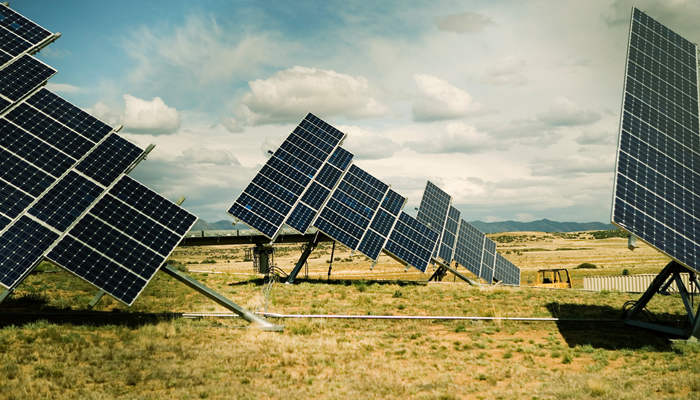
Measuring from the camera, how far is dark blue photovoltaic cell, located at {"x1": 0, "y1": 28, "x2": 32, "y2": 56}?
89.7 ft

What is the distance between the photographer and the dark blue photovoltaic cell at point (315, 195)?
38.7 m

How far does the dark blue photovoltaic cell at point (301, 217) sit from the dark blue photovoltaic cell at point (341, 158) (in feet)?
19.5

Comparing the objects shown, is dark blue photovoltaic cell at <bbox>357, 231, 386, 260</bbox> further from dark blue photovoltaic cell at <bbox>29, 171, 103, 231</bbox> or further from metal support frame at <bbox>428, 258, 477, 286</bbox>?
dark blue photovoltaic cell at <bbox>29, 171, 103, 231</bbox>

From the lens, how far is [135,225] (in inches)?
872

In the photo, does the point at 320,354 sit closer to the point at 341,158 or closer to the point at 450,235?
the point at 341,158

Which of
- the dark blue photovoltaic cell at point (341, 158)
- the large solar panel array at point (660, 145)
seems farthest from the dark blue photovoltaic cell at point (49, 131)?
the large solar panel array at point (660, 145)

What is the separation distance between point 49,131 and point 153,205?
6443mm

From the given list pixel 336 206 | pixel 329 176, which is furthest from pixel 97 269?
pixel 329 176

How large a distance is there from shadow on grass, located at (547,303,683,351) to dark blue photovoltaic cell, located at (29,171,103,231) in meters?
23.0

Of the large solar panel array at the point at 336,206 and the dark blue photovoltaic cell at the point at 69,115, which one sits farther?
the large solar panel array at the point at 336,206

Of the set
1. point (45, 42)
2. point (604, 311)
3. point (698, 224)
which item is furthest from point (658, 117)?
point (45, 42)

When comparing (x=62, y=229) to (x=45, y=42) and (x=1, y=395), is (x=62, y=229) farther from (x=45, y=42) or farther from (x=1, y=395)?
(x=45, y=42)

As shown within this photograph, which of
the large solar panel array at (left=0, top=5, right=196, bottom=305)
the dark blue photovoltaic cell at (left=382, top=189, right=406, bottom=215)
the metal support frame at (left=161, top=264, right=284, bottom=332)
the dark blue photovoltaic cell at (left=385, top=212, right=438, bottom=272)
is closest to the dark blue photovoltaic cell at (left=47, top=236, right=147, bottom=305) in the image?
the large solar panel array at (left=0, top=5, right=196, bottom=305)

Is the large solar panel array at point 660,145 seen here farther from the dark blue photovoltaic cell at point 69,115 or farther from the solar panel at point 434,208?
the dark blue photovoltaic cell at point 69,115
